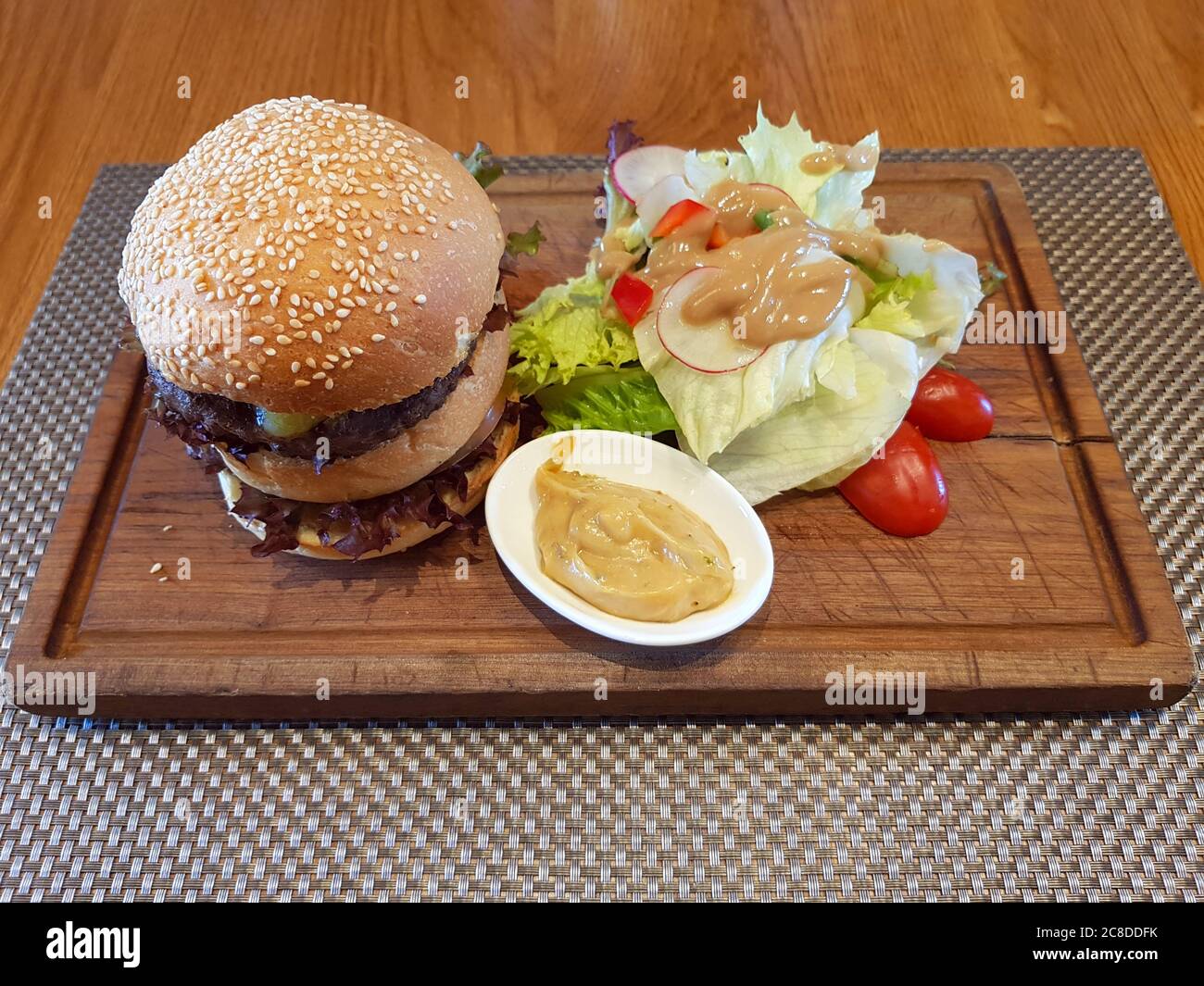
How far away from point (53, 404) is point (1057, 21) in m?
4.48

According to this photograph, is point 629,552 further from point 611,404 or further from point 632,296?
point 632,296

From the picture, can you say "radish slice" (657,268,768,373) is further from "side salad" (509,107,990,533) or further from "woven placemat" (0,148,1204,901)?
"woven placemat" (0,148,1204,901)

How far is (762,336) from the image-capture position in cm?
229

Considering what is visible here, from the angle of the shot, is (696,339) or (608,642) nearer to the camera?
(608,642)

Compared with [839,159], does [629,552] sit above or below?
below

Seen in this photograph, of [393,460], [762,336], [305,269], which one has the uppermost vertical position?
[762,336]

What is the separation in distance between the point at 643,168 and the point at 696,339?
77cm

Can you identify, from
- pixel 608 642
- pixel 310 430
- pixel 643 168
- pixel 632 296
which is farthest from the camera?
pixel 643 168

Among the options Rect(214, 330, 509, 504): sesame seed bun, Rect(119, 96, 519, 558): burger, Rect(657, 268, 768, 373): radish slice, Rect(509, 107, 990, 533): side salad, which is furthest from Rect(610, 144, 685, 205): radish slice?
Rect(214, 330, 509, 504): sesame seed bun

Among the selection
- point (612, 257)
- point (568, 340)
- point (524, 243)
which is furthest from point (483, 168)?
point (568, 340)

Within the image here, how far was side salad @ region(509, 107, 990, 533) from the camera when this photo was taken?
2311 millimetres

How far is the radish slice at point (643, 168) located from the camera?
274 cm

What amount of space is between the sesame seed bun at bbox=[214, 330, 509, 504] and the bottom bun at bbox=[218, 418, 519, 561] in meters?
0.07
